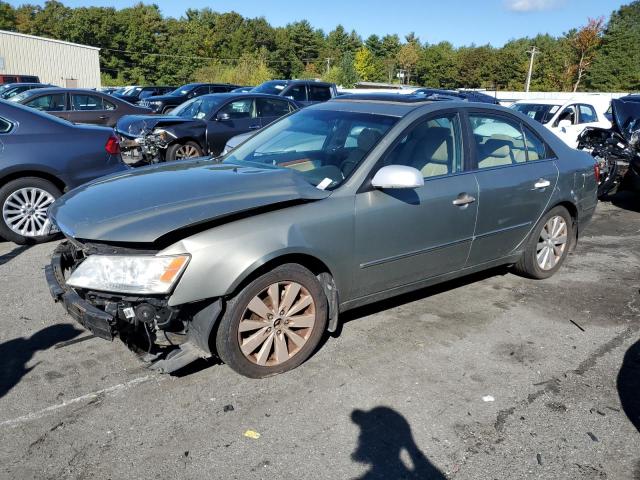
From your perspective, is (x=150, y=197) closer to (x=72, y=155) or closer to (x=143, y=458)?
(x=143, y=458)

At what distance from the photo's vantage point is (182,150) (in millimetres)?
10461

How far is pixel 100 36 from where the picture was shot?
8444 centimetres

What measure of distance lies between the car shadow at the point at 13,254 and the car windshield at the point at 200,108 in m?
5.70

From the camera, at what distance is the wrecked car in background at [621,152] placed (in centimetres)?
863

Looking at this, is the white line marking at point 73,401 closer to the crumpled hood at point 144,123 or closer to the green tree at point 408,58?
the crumpled hood at point 144,123

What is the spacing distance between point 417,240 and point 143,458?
226 cm

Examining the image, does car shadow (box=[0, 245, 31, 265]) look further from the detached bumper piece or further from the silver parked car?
the detached bumper piece

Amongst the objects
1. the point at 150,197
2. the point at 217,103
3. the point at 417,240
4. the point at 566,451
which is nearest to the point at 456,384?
the point at 566,451

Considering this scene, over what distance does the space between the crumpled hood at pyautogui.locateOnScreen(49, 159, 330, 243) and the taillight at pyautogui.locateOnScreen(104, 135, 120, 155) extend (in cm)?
258

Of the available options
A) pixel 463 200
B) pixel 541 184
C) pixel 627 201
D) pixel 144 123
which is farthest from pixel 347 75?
pixel 463 200

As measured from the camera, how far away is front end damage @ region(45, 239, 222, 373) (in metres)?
2.95

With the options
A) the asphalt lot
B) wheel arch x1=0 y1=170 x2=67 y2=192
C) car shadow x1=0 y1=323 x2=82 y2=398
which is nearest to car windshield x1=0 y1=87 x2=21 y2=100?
wheel arch x1=0 y1=170 x2=67 y2=192

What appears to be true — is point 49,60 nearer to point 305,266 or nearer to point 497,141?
point 497,141

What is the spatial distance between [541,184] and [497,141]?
1.83 feet
